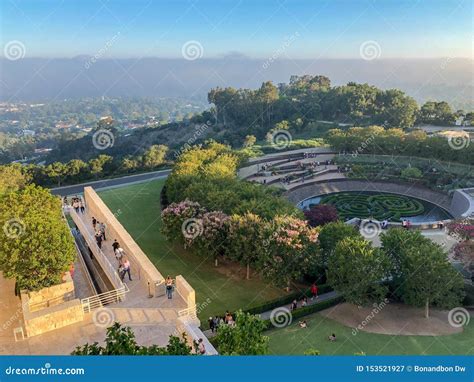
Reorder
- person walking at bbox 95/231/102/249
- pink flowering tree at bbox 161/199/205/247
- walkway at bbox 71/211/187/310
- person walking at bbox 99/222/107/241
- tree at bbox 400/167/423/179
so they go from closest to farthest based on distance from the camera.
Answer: walkway at bbox 71/211/187/310 < person walking at bbox 95/231/102/249 < person walking at bbox 99/222/107/241 < pink flowering tree at bbox 161/199/205/247 < tree at bbox 400/167/423/179

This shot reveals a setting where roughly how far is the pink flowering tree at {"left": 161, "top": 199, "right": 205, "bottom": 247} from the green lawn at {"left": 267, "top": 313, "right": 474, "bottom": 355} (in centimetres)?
760

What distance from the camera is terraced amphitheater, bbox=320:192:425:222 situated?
35.0 meters

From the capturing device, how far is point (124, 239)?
2102 centimetres

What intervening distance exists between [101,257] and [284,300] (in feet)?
30.4

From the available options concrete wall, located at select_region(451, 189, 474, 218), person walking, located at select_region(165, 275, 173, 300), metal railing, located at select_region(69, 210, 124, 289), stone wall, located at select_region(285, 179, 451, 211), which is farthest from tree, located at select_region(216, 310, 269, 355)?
stone wall, located at select_region(285, 179, 451, 211)

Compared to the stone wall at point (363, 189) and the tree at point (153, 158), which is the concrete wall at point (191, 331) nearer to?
the stone wall at point (363, 189)

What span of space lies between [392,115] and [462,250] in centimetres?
4663

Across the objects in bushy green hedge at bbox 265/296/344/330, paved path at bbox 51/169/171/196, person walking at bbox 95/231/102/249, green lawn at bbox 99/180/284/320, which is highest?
paved path at bbox 51/169/171/196

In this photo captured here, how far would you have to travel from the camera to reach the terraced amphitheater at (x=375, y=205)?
35.0 metres

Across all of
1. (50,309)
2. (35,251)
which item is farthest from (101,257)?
Result: (50,309)

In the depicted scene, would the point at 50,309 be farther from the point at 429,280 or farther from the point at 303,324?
the point at 429,280

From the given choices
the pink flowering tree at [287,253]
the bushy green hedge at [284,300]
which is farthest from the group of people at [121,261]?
the pink flowering tree at [287,253]

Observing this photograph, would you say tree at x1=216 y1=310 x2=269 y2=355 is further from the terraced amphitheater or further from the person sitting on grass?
the terraced amphitheater

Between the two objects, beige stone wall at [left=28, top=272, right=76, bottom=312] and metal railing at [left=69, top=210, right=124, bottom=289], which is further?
metal railing at [left=69, top=210, right=124, bottom=289]
